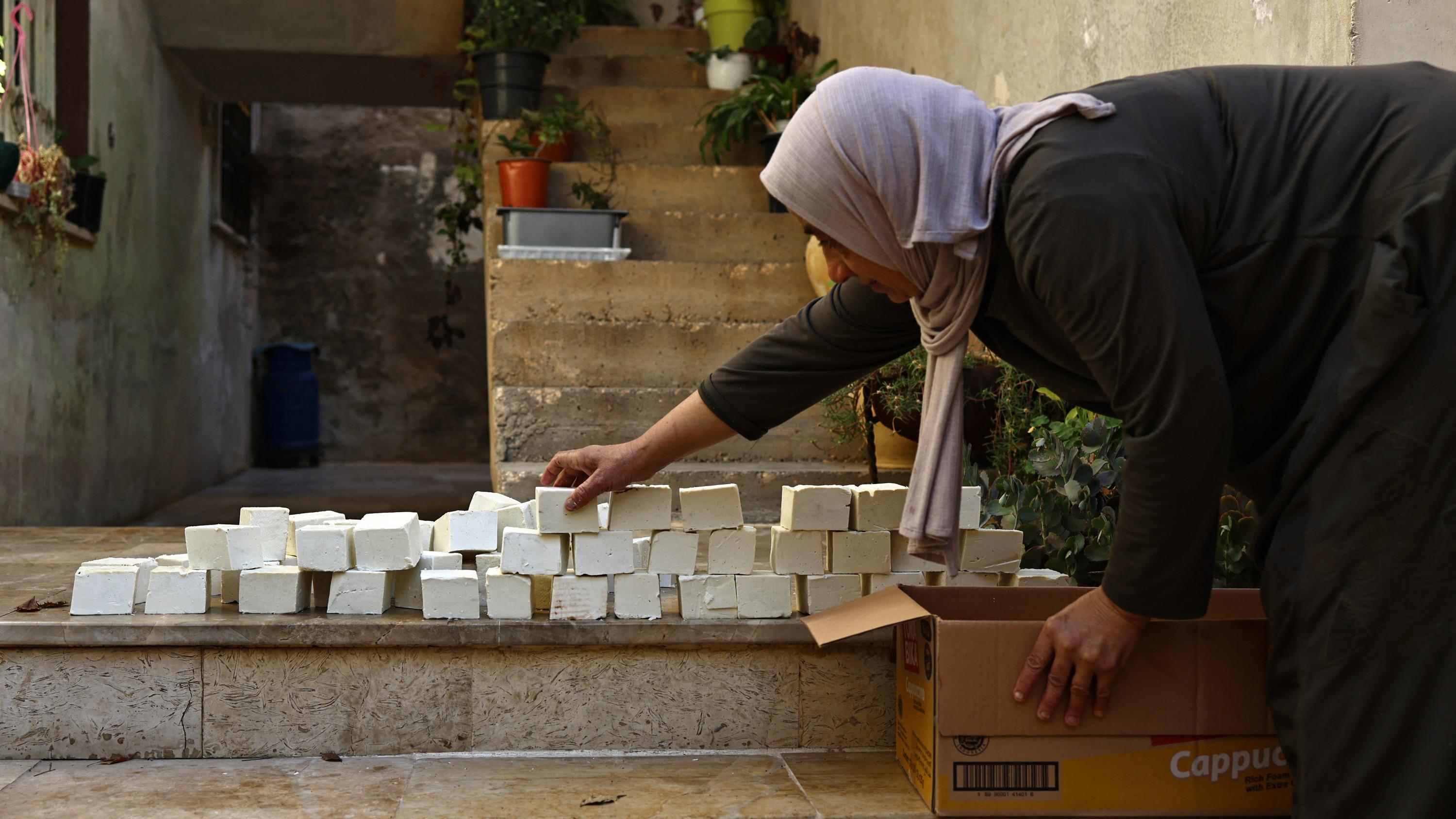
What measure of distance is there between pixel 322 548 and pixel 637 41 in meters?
5.32

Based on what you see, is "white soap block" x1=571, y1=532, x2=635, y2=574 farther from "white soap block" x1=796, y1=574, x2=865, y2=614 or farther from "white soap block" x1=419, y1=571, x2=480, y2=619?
"white soap block" x1=796, y1=574, x2=865, y2=614

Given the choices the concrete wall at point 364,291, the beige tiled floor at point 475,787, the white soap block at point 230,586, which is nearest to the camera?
the beige tiled floor at point 475,787

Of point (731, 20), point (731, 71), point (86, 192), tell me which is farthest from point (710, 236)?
point (86, 192)

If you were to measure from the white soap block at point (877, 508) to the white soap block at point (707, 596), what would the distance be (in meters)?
0.24

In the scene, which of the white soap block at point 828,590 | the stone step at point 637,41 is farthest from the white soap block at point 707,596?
the stone step at point 637,41

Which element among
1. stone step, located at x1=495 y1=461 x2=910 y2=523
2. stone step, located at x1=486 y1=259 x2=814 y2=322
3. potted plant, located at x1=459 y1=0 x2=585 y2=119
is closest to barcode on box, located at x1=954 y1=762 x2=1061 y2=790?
stone step, located at x1=495 y1=461 x2=910 y2=523

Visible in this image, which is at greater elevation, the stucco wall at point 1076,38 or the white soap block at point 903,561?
the stucco wall at point 1076,38

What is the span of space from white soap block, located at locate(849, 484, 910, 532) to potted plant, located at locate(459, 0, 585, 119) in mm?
4415

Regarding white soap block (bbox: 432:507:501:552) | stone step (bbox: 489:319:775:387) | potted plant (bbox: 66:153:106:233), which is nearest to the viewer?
white soap block (bbox: 432:507:501:552)

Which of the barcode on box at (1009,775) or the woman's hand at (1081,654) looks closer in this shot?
the woman's hand at (1081,654)

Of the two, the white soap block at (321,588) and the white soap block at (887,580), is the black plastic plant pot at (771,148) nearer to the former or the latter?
the white soap block at (887,580)

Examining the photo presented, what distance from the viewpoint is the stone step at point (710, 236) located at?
5238 mm

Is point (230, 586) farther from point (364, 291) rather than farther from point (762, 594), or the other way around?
point (364, 291)

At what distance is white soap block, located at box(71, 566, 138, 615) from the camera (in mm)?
2029
